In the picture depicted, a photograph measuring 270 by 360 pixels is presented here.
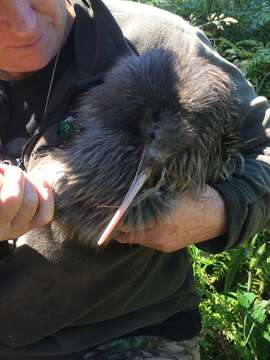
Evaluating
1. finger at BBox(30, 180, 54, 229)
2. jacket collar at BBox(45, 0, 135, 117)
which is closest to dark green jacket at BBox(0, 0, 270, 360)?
jacket collar at BBox(45, 0, 135, 117)

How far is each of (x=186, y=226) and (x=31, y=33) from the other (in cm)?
70

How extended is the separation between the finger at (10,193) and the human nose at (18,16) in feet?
1.63

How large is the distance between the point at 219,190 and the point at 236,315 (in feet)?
3.43

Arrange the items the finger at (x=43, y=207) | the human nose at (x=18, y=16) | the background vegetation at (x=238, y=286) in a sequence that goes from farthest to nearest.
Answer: the background vegetation at (x=238, y=286), the human nose at (x=18, y=16), the finger at (x=43, y=207)

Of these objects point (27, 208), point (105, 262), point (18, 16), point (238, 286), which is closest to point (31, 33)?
point (18, 16)

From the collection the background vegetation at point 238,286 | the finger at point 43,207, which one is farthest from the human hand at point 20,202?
the background vegetation at point 238,286

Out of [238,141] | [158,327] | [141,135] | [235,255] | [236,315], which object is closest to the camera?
[141,135]

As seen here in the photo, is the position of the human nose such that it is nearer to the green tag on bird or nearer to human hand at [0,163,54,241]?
the green tag on bird

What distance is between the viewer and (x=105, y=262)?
1.77 metres

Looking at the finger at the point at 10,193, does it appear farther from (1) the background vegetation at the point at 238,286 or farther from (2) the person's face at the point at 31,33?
(1) the background vegetation at the point at 238,286

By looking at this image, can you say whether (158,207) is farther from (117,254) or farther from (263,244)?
(263,244)

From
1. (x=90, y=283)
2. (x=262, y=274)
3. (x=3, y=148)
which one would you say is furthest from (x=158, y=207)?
(x=262, y=274)

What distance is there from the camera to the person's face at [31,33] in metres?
1.69

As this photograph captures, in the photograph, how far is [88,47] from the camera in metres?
1.79
